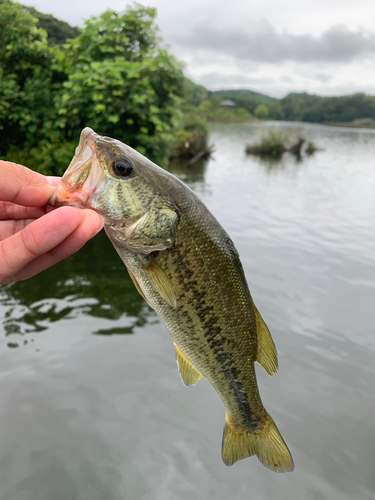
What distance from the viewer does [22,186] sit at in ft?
6.32

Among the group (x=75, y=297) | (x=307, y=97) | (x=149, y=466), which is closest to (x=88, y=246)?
(x=75, y=297)

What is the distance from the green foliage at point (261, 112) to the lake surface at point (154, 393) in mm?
136740

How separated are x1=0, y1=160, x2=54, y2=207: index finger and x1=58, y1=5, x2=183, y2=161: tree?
31.0 ft

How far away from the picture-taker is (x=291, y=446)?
15.9ft

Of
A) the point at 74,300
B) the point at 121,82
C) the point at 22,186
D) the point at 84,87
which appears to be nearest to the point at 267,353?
the point at 22,186

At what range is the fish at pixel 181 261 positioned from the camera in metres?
2.04

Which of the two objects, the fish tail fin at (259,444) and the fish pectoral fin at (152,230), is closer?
the fish pectoral fin at (152,230)

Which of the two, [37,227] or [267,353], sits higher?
[37,227]

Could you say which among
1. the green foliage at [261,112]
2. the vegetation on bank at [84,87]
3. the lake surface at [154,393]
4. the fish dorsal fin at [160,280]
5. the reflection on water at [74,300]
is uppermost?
the green foliage at [261,112]

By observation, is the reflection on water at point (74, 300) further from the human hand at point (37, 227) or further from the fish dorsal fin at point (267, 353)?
the human hand at point (37, 227)

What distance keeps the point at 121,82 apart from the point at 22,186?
32.4 ft

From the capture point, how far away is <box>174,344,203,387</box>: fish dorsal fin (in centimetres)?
263

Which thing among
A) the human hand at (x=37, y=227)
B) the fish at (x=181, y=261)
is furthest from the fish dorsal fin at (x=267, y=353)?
the human hand at (x=37, y=227)

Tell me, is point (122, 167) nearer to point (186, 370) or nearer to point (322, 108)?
point (186, 370)
